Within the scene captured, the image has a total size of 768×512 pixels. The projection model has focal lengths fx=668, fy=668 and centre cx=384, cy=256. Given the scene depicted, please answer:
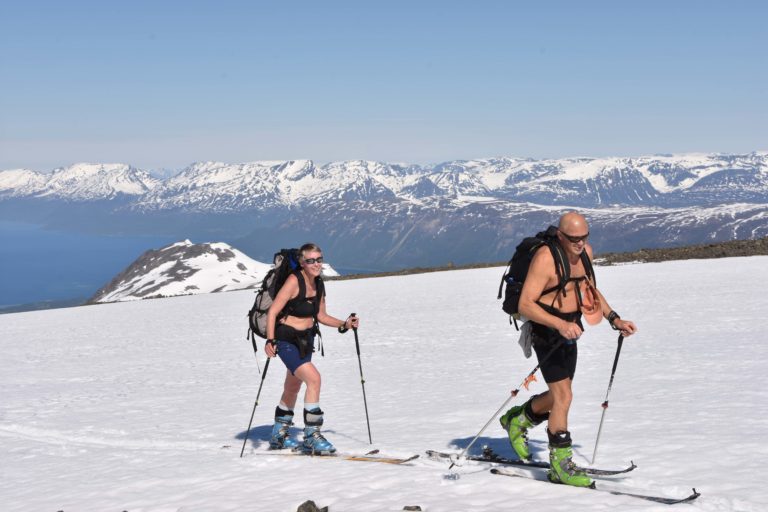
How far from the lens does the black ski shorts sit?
743 cm

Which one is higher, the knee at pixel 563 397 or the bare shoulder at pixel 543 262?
the bare shoulder at pixel 543 262

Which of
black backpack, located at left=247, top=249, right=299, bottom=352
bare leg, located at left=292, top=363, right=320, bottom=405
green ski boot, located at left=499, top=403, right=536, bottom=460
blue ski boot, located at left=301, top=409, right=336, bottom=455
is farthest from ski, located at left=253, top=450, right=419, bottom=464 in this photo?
black backpack, located at left=247, top=249, right=299, bottom=352

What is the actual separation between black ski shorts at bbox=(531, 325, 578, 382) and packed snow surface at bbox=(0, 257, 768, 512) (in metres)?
1.24

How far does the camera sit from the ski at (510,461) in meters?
7.86

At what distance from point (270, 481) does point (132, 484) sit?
6.40 feet

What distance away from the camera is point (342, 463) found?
29.5ft

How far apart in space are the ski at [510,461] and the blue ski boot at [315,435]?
1.49 metres

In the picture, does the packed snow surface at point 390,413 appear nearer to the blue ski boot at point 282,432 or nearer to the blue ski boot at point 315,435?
the blue ski boot at point 282,432

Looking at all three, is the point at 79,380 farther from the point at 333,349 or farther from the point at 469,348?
the point at 469,348

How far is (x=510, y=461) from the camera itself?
27.7 feet

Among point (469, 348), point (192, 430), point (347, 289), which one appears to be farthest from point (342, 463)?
point (347, 289)

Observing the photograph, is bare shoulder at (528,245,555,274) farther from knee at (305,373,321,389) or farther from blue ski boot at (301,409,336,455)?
blue ski boot at (301,409,336,455)

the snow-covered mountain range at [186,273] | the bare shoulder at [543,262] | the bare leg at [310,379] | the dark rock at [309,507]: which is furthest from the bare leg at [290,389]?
A: the snow-covered mountain range at [186,273]

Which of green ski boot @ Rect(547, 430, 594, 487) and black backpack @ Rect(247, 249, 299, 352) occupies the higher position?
black backpack @ Rect(247, 249, 299, 352)
